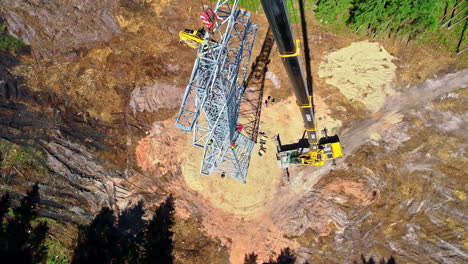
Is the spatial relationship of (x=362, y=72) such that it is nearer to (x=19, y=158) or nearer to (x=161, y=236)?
(x=161, y=236)

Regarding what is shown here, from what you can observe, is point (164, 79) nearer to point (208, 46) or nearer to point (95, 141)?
point (95, 141)

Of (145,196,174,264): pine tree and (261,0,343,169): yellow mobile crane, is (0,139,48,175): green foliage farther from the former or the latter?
(261,0,343,169): yellow mobile crane

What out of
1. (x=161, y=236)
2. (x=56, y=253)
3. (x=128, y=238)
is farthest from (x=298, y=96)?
(x=56, y=253)

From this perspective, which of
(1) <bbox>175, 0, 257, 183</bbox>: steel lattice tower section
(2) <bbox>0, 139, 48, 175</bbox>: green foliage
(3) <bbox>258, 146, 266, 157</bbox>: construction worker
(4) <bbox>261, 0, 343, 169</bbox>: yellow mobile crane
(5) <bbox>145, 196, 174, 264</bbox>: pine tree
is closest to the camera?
(4) <bbox>261, 0, 343, 169</bbox>: yellow mobile crane

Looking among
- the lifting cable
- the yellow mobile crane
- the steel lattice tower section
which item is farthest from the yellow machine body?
the lifting cable

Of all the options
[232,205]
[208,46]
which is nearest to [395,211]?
[232,205]

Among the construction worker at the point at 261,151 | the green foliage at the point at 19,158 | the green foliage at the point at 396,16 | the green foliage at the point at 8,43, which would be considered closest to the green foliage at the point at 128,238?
the green foliage at the point at 19,158

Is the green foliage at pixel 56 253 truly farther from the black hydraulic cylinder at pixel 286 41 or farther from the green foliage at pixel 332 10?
the green foliage at pixel 332 10
